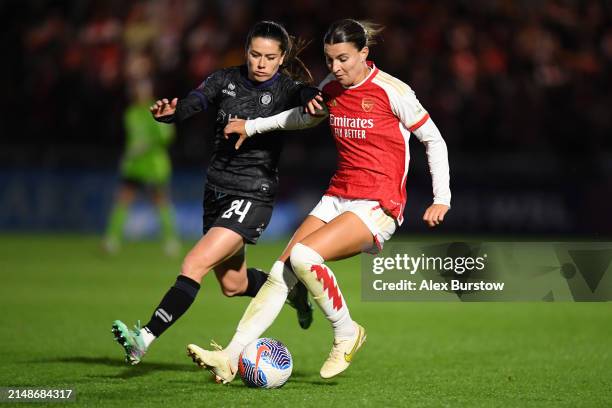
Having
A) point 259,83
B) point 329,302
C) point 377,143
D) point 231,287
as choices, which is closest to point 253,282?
point 231,287

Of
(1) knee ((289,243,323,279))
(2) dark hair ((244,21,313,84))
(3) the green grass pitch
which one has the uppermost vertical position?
(2) dark hair ((244,21,313,84))

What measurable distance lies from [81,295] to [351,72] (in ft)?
20.0

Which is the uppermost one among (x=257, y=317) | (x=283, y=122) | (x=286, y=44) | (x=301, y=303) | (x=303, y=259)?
(x=286, y=44)

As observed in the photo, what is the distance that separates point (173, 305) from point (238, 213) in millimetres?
765

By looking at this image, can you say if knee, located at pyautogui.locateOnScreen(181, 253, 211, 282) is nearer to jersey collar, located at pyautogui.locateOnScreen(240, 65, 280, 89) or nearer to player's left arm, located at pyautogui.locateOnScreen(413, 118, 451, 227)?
jersey collar, located at pyautogui.locateOnScreen(240, 65, 280, 89)

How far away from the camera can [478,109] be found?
59.1ft

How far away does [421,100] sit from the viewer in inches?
706

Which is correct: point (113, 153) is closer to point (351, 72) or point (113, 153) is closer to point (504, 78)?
point (504, 78)

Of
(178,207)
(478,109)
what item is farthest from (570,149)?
(178,207)

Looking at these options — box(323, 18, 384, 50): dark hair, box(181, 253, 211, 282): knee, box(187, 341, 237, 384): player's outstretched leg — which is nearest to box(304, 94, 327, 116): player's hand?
box(323, 18, 384, 50): dark hair

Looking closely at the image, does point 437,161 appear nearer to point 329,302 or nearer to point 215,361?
point 329,302

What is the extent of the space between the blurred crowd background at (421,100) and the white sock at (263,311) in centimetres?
1135

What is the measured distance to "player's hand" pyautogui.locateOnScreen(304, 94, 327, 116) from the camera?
629 cm

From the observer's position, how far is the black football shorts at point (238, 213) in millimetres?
6707
